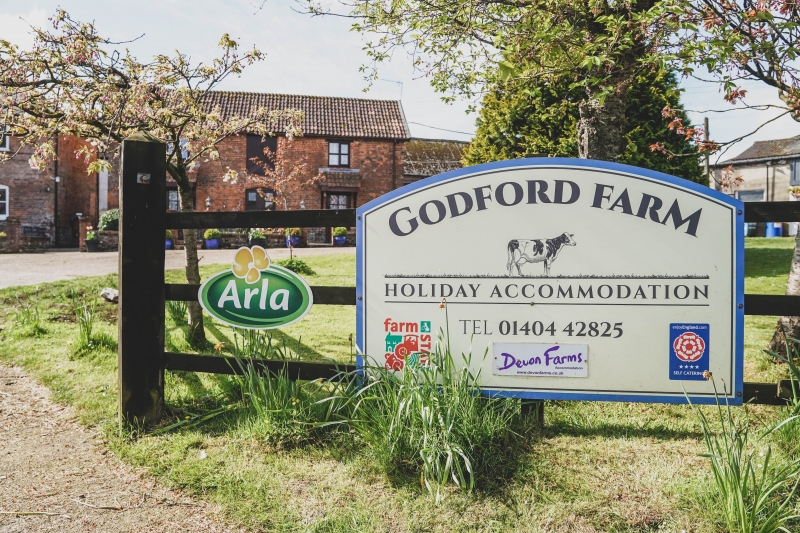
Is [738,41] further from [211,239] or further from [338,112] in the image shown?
[338,112]

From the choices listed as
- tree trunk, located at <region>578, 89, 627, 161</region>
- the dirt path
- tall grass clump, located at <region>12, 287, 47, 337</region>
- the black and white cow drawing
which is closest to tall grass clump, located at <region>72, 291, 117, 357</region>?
tall grass clump, located at <region>12, 287, 47, 337</region>

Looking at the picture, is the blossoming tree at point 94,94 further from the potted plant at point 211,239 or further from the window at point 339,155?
the window at point 339,155

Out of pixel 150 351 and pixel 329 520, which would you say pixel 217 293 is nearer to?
pixel 150 351

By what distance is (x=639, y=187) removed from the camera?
3342mm

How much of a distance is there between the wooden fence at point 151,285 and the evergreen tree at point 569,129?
902cm

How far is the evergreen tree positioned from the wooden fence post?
9108 millimetres

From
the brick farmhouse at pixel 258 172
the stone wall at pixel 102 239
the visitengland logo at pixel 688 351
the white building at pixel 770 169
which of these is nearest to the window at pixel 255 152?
the brick farmhouse at pixel 258 172

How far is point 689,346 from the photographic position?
3328mm

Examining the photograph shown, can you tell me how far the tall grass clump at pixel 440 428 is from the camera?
9.80 ft

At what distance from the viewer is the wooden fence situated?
372 cm

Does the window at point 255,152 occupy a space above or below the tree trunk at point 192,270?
above

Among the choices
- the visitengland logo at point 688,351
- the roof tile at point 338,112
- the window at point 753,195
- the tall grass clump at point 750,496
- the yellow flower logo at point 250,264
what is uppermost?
the roof tile at point 338,112

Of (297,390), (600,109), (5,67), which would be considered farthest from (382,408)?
(5,67)

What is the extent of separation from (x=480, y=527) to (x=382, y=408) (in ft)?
2.87
